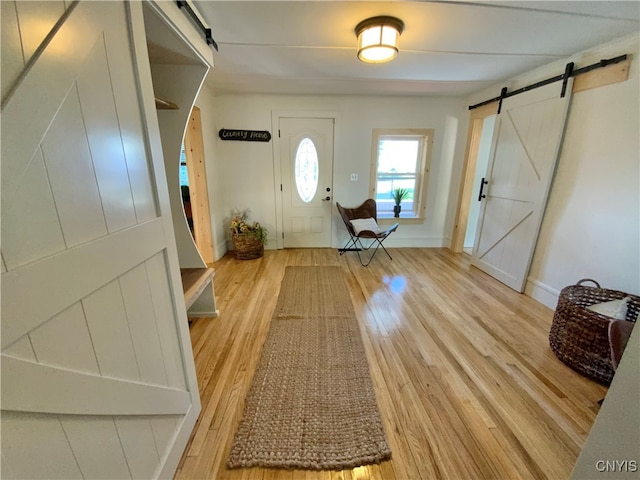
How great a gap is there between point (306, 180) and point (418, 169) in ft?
6.23

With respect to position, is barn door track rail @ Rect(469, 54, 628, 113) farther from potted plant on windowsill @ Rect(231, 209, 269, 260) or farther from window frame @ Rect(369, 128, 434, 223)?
potted plant on windowsill @ Rect(231, 209, 269, 260)

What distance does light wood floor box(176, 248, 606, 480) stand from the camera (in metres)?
1.21

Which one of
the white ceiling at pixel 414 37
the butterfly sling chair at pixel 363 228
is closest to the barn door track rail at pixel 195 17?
the white ceiling at pixel 414 37

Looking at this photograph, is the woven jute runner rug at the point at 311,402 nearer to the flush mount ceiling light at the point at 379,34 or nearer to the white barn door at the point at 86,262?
the white barn door at the point at 86,262

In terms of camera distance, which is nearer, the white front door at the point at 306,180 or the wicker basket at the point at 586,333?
the wicker basket at the point at 586,333

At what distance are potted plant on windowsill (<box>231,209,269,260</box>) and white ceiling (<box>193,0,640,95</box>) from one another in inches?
75.7

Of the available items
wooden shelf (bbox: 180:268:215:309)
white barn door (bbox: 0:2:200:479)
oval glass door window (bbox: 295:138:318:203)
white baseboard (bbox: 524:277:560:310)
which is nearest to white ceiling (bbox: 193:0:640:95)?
oval glass door window (bbox: 295:138:318:203)

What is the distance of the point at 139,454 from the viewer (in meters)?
0.94

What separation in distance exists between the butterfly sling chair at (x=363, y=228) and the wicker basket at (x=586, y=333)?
197 centimetres

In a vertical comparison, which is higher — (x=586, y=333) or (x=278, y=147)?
(x=278, y=147)

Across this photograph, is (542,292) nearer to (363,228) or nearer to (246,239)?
(363,228)

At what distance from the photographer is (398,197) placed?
4.12 m

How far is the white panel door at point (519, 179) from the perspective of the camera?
2496 mm

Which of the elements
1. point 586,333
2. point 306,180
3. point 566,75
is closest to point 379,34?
point 566,75
